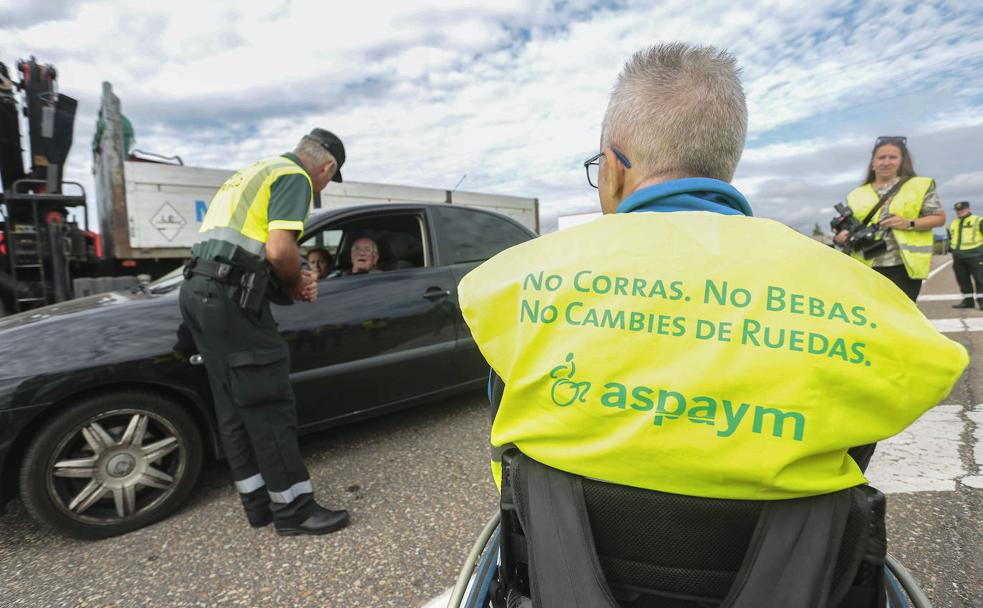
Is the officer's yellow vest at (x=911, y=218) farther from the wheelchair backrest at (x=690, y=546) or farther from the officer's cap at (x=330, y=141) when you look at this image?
the officer's cap at (x=330, y=141)

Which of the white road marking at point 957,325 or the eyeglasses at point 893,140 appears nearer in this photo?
the eyeglasses at point 893,140

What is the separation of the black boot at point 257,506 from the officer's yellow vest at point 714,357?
2.21m

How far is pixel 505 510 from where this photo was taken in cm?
97

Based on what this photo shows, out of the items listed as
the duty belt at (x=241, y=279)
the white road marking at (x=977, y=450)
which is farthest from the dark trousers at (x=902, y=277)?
the duty belt at (x=241, y=279)

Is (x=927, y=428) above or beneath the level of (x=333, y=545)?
above

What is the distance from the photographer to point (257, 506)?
2.60 meters

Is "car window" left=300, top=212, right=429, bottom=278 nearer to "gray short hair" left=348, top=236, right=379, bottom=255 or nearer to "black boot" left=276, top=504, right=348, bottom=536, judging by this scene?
"gray short hair" left=348, top=236, right=379, bottom=255

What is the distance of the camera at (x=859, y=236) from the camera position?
145 inches

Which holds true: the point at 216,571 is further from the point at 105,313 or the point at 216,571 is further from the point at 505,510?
the point at 505,510

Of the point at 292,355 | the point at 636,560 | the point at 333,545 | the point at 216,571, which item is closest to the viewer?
the point at 636,560

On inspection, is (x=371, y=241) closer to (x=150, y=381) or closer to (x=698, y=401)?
(x=150, y=381)

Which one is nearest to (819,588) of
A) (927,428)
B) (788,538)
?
(788,538)

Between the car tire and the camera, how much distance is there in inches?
169

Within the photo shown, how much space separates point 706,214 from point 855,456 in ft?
1.46
